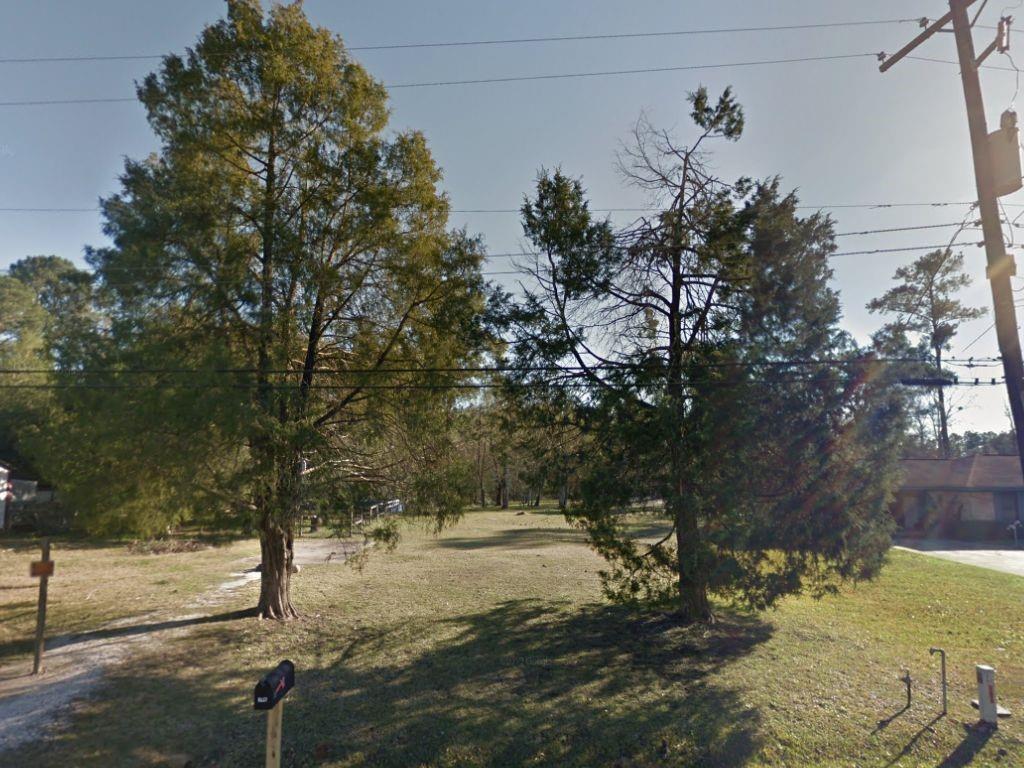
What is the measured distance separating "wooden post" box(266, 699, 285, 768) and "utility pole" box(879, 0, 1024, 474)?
22.9 feet

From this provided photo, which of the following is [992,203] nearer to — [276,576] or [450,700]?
[450,700]

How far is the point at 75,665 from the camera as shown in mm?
7816

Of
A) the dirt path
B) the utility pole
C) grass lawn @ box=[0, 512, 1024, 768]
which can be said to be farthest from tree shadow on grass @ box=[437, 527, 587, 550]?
the utility pole

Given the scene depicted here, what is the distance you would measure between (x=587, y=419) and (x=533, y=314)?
73.9 inches

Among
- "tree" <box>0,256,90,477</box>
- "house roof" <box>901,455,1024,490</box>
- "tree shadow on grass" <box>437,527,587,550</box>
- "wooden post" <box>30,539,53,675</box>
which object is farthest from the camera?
"house roof" <box>901,455,1024,490</box>

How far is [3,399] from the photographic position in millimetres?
23375

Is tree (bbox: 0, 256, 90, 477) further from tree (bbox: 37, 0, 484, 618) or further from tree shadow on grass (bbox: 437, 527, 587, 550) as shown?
tree shadow on grass (bbox: 437, 527, 587, 550)

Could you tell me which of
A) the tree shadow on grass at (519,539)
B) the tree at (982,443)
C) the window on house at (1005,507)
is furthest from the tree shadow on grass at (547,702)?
the tree at (982,443)

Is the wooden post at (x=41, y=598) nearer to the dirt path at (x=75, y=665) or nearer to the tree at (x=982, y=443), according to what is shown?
the dirt path at (x=75, y=665)

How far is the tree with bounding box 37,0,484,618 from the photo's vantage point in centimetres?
785

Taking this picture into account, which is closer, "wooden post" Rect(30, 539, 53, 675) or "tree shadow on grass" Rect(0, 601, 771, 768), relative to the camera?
"tree shadow on grass" Rect(0, 601, 771, 768)

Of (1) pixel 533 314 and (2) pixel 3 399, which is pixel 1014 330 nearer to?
(1) pixel 533 314

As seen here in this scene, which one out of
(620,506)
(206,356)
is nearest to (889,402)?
(620,506)

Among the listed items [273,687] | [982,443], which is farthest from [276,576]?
[982,443]
